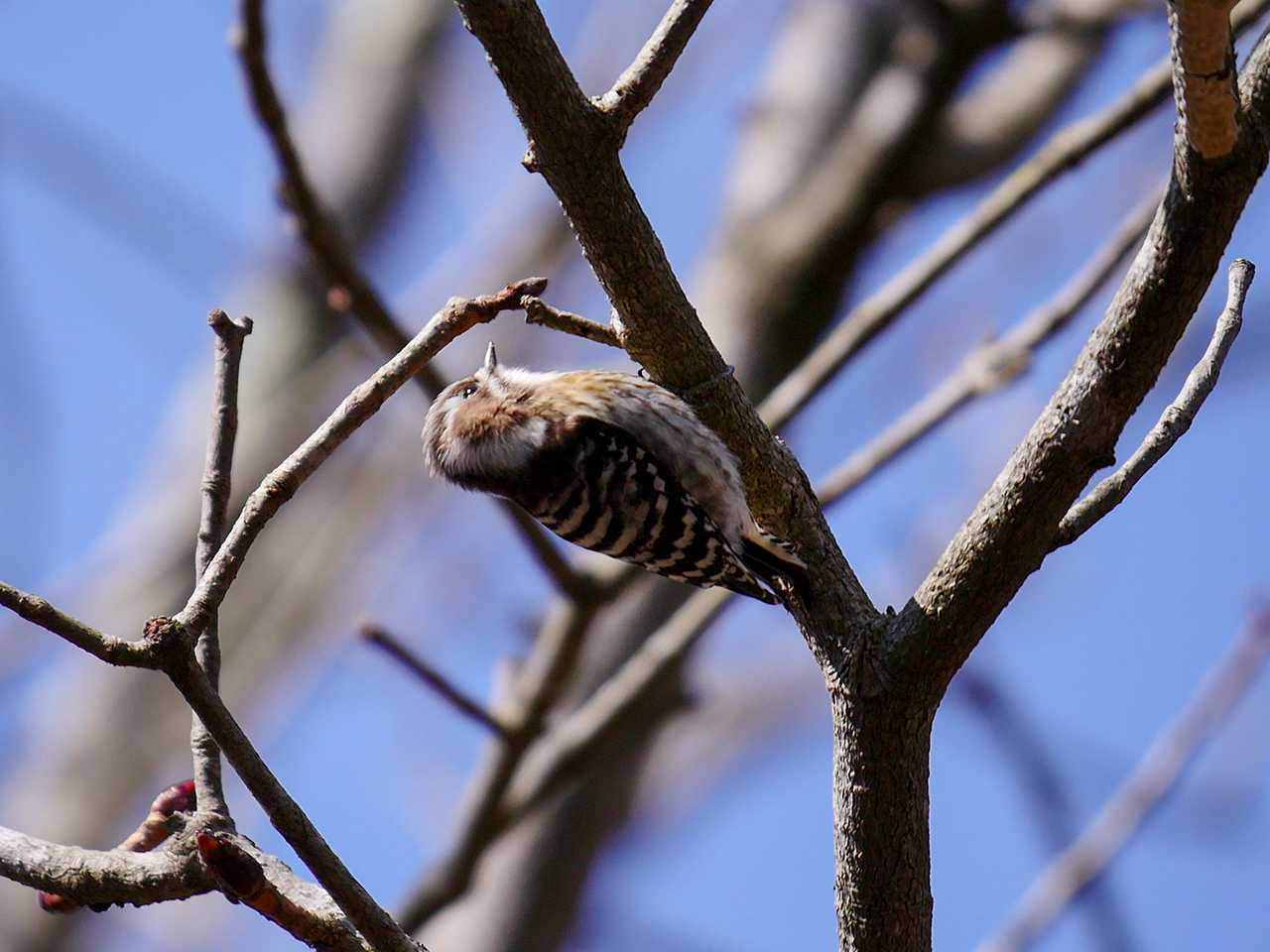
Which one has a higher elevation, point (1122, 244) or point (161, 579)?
point (161, 579)

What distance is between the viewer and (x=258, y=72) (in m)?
4.60

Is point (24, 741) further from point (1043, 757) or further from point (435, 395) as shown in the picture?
point (1043, 757)

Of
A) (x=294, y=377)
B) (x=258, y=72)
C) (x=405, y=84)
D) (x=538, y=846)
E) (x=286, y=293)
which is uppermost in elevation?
(x=405, y=84)

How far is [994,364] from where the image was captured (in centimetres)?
470

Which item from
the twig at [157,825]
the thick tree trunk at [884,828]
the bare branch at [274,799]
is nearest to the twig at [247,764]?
the bare branch at [274,799]

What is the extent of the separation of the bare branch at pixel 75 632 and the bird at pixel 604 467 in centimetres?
254

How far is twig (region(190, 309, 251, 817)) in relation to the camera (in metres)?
2.57

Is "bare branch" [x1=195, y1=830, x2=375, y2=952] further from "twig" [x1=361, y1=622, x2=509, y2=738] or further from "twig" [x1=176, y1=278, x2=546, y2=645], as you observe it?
"twig" [x1=361, y1=622, x2=509, y2=738]

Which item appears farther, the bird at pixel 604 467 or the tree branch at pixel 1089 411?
the bird at pixel 604 467

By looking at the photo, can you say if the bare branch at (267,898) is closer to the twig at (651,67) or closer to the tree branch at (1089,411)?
the tree branch at (1089,411)

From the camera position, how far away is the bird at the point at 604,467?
4832mm

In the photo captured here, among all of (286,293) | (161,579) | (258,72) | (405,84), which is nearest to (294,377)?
(286,293)

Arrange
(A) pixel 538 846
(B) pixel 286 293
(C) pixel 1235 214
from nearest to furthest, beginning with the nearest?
(C) pixel 1235 214
(A) pixel 538 846
(B) pixel 286 293

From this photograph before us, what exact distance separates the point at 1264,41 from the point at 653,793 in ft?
32.1
